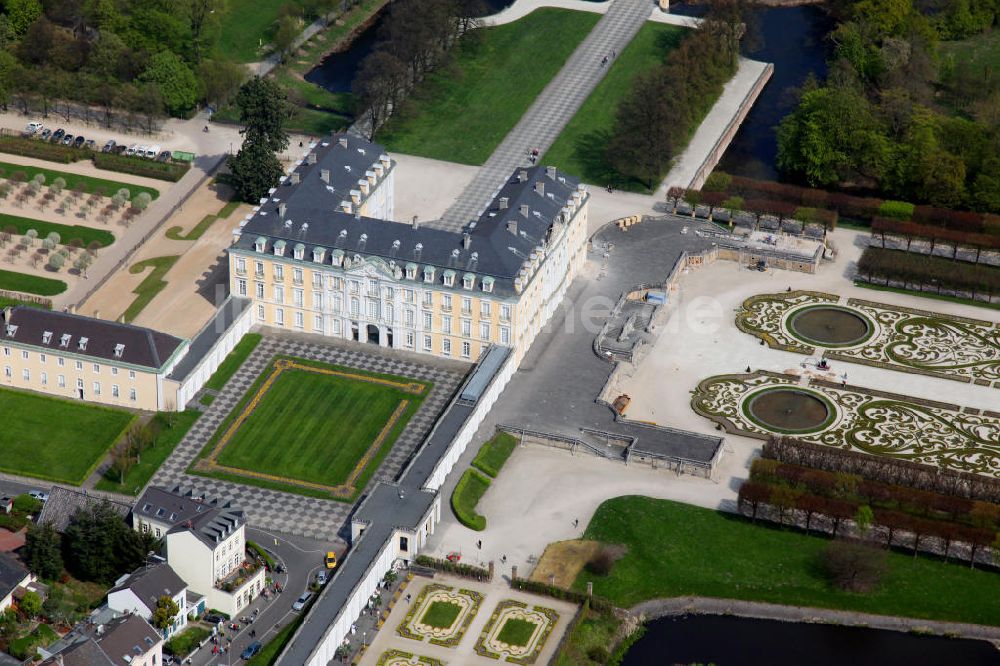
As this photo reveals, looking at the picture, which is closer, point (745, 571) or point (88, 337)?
point (745, 571)

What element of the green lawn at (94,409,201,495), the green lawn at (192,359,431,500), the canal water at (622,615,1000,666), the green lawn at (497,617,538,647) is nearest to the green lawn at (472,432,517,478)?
the green lawn at (192,359,431,500)

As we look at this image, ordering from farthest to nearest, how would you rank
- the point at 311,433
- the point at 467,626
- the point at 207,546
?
the point at 311,433
the point at 467,626
the point at 207,546

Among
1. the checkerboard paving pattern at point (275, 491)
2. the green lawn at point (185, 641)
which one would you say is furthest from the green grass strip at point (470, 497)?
the green lawn at point (185, 641)

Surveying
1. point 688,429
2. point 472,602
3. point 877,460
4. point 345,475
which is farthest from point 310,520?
point 877,460

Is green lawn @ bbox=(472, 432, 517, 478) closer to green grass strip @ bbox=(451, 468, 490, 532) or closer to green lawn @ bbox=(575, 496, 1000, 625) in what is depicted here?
green grass strip @ bbox=(451, 468, 490, 532)

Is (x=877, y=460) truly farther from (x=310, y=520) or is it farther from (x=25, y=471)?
(x=25, y=471)

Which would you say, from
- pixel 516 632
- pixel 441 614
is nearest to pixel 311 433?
pixel 441 614

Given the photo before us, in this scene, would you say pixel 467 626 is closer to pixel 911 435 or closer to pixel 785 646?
pixel 785 646
